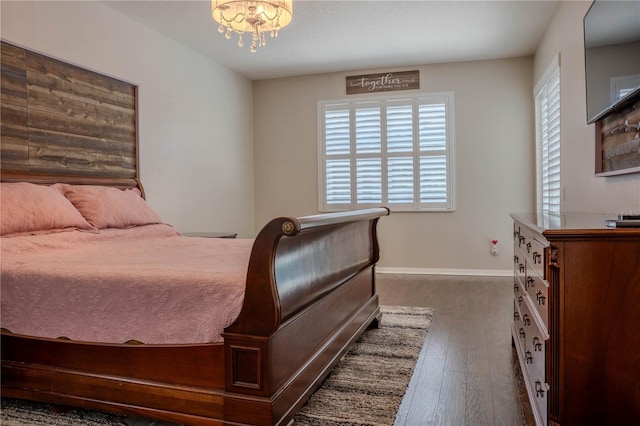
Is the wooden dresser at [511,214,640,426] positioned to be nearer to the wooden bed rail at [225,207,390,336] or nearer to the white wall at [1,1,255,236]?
the wooden bed rail at [225,207,390,336]

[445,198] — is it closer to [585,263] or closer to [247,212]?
[247,212]

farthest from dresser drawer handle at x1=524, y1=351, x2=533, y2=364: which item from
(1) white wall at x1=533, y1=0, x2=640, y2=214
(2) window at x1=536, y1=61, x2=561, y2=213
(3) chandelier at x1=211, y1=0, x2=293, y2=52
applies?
(3) chandelier at x1=211, y1=0, x2=293, y2=52

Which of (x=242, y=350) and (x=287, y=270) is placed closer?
(x=242, y=350)

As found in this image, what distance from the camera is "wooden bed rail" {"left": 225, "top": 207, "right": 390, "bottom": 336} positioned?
5.25 ft

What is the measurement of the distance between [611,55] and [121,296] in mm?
2593

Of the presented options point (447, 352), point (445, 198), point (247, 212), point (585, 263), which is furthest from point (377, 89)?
point (585, 263)

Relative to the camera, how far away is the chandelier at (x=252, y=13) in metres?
2.87

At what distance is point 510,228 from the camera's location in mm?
5363

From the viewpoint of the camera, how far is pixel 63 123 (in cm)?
335

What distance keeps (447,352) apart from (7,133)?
3140 millimetres

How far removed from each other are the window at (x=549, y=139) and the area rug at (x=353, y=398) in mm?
2251

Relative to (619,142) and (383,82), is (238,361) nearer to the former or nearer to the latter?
(619,142)

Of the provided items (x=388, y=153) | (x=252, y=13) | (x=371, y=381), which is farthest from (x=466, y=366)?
(x=388, y=153)

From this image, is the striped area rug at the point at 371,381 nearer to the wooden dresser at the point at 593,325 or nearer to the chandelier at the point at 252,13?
the wooden dresser at the point at 593,325
